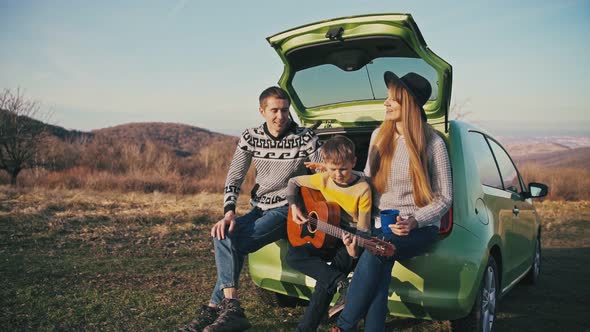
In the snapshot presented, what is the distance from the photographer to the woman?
113 inches

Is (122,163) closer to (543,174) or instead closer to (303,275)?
(543,174)

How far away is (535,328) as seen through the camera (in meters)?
3.81

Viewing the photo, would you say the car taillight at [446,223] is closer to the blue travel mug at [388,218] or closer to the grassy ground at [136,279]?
the blue travel mug at [388,218]

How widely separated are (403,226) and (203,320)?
4.81 ft

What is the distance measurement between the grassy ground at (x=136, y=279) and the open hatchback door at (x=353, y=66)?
1.73 m

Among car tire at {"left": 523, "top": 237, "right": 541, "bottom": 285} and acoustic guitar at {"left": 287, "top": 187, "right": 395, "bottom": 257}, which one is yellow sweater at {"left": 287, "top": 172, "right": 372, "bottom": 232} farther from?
car tire at {"left": 523, "top": 237, "right": 541, "bottom": 285}

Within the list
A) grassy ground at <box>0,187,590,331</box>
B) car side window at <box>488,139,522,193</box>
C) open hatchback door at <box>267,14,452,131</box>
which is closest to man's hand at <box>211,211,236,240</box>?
grassy ground at <box>0,187,590,331</box>

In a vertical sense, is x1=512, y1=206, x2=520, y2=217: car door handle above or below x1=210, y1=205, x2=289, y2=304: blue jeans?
above

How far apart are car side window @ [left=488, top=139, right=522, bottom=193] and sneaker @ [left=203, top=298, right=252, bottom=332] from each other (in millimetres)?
2385

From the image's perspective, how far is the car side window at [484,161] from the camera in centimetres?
348

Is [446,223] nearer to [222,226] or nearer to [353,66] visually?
[222,226]

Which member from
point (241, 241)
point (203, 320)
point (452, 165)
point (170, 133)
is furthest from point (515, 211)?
point (170, 133)

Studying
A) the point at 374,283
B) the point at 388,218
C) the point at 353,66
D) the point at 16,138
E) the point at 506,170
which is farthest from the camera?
the point at 16,138

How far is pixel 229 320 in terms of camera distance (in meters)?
3.18
